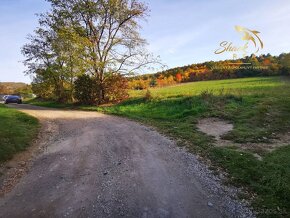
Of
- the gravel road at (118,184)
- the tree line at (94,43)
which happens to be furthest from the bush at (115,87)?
the gravel road at (118,184)

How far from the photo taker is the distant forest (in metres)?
41.5

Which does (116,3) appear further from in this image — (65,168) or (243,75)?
(243,75)

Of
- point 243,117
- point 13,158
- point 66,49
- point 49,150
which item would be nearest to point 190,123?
point 243,117

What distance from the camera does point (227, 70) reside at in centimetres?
5194

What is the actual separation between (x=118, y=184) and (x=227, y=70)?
4943 cm

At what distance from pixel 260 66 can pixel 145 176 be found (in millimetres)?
45911

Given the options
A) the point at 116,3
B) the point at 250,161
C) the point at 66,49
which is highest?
the point at 116,3

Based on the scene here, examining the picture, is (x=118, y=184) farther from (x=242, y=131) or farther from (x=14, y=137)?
(x=242, y=131)

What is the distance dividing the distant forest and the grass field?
37.5 ft

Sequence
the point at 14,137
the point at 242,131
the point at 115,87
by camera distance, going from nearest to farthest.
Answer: the point at 14,137 → the point at 242,131 → the point at 115,87

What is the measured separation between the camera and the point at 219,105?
649 inches

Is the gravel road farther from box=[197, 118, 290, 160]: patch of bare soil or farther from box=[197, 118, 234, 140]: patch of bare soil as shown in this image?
box=[197, 118, 234, 140]: patch of bare soil

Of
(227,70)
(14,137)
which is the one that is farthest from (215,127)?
(227,70)

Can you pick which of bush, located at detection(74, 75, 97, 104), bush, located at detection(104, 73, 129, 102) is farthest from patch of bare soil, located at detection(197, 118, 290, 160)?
bush, located at detection(74, 75, 97, 104)
